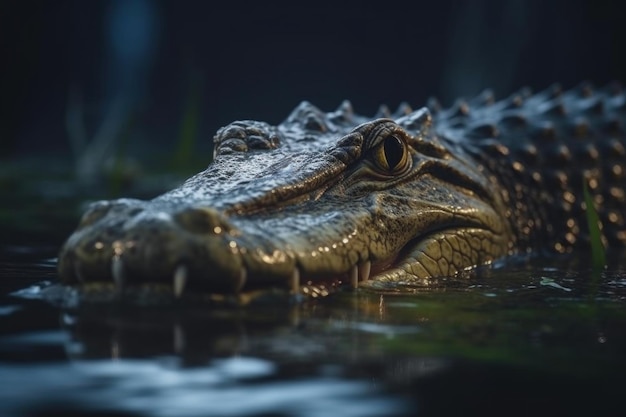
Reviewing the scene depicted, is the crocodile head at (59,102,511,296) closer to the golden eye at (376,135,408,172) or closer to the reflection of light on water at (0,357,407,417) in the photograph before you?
the golden eye at (376,135,408,172)

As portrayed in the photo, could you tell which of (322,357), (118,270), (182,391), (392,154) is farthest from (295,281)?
(392,154)

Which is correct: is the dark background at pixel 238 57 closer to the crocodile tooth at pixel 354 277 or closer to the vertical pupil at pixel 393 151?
the vertical pupil at pixel 393 151

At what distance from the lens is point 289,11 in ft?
49.9

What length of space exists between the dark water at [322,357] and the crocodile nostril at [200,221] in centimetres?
20

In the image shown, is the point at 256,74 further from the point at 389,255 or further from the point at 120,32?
the point at 389,255

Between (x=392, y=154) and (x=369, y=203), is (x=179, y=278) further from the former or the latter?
(x=392, y=154)

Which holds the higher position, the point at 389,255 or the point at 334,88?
the point at 334,88

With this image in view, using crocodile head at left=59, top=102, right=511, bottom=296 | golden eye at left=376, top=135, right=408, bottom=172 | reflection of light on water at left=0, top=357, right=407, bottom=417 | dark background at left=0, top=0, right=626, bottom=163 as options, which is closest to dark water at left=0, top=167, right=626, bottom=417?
reflection of light on water at left=0, top=357, right=407, bottom=417

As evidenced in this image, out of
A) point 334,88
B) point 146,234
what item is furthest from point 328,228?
point 334,88

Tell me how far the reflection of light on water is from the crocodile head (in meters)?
0.52

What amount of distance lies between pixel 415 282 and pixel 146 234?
3.95 feet

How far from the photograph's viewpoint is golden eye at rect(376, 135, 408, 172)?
139 inches

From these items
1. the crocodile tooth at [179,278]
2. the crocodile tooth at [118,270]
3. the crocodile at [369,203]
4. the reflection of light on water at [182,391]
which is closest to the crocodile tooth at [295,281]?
the crocodile at [369,203]

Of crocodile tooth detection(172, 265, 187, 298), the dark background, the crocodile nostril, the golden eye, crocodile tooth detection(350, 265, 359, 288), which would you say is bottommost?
crocodile tooth detection(172, 265, 187, 298)
